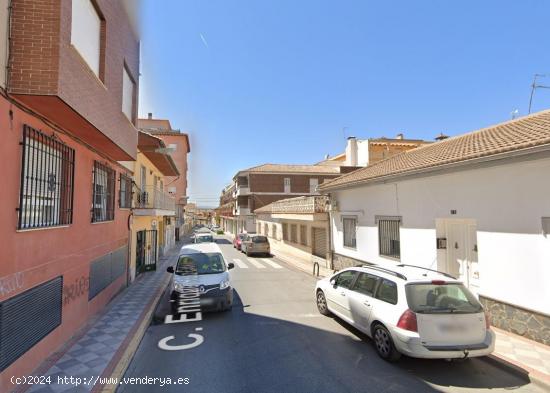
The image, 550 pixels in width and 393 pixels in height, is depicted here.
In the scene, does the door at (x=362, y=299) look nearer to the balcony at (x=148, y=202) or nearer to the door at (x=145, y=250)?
the balcony at (x=148, y=202)

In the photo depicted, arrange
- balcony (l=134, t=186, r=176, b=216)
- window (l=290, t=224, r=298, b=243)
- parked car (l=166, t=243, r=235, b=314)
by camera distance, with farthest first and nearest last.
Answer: window (l=290, t=224, r=298, b=243) < balcony (l=134, t=186, r=176, b=216) < parked car (l=166, t=243, r=235, b=314)

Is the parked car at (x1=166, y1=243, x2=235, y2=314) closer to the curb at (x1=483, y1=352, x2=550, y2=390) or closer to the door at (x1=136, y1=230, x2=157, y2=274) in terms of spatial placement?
the door at (x1=136, y1=230, x2=157, y2=274)

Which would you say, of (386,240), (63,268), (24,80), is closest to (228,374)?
(63,268)

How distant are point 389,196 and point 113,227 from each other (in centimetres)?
864

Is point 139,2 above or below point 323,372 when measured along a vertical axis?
above

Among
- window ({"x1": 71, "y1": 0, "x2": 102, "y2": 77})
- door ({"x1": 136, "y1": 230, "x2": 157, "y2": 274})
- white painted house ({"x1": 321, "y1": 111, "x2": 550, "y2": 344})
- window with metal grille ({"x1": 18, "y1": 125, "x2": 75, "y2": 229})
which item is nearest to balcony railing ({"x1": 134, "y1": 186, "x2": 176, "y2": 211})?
door ({"x1": 136, "y1": 230, "x2": 157, "y2": 274})

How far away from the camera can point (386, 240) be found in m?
10.8

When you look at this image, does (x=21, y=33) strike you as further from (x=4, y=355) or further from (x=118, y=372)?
(x=118, y=372)

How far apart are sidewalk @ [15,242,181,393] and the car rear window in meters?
4.79

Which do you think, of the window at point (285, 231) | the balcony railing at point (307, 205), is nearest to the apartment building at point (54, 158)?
the balcony railing at point (307, 205)

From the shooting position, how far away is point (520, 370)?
502 centimetres

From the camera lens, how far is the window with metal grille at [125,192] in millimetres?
10555

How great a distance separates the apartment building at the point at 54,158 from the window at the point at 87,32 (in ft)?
0.06

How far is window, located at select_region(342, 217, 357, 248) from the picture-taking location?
1301cm
